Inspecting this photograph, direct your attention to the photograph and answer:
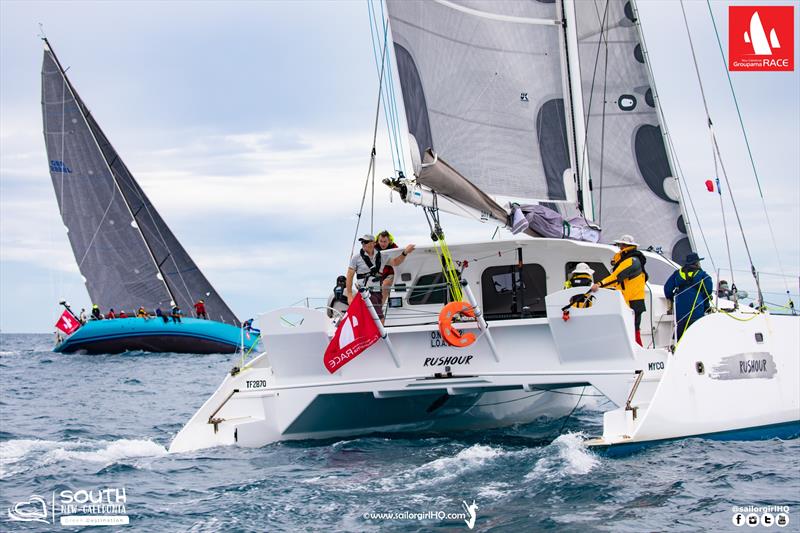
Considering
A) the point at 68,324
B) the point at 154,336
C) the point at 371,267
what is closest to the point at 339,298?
the point at 371,267

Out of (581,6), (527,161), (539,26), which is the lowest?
(527,161)

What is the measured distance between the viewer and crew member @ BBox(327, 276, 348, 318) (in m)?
11.3

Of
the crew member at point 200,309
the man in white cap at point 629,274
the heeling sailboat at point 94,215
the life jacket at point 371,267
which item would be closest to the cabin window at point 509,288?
the life jacket at point 371,267

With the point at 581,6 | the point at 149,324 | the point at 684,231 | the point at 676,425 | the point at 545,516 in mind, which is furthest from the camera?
the point at 149,324

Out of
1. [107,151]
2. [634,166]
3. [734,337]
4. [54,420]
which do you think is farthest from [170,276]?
[734,337]

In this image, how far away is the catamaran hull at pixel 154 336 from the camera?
36406mm

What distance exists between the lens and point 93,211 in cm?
3900

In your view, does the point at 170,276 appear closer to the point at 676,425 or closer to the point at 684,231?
the point at 684,231

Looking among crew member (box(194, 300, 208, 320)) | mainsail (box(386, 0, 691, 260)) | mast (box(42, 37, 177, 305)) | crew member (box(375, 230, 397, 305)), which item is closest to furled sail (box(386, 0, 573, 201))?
mainsail (box(386, 0, 691, 260))

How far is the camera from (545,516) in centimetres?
661

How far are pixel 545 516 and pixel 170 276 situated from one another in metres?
36.2

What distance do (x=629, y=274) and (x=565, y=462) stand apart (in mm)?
2407

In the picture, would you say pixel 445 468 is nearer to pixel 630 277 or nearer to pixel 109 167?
pixel 630 277

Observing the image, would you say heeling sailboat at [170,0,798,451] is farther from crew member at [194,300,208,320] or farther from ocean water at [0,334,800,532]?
crew member at [194,300,208,320]
